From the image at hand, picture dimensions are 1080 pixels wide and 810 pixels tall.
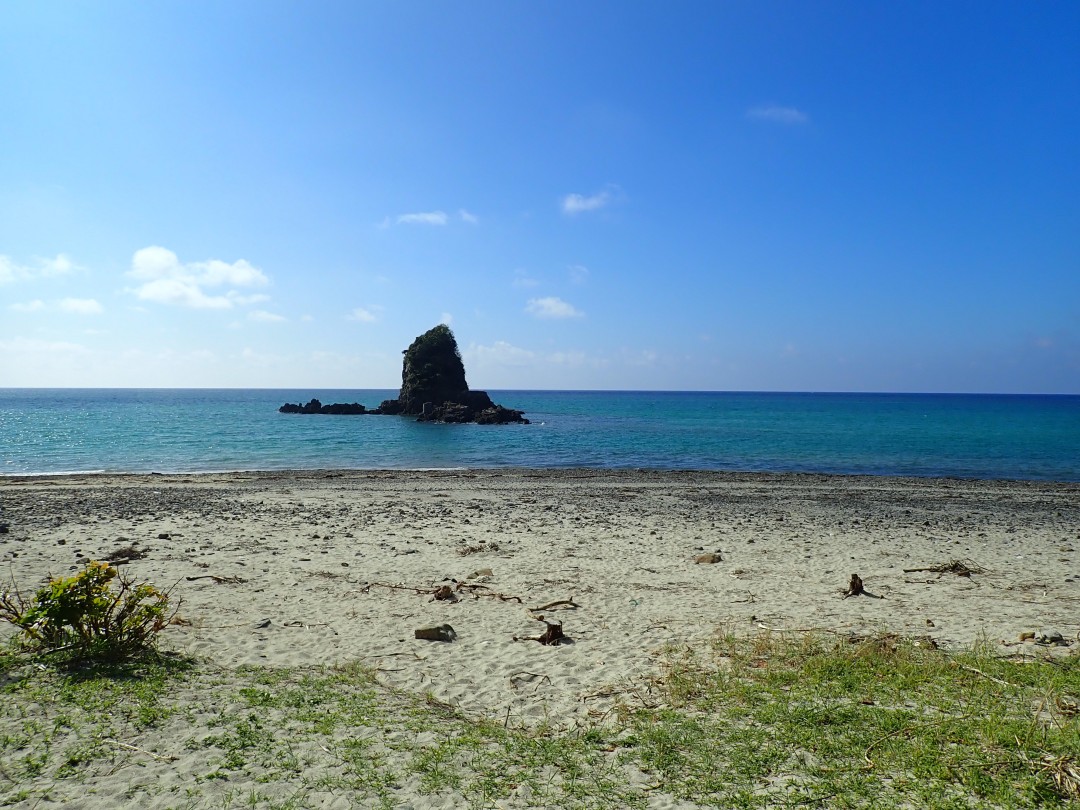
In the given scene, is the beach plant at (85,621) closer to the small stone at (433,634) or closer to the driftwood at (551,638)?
the small stone at (433,634)

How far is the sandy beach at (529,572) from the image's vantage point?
7996mm

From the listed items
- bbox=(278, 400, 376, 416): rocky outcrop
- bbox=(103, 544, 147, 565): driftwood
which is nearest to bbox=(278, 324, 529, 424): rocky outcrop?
bbox=(278, 400, 376, 416): rocky outcrop

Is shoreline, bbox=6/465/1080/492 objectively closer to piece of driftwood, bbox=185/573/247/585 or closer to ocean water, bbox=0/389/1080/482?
ocean water, bbox=0/389/1080/482

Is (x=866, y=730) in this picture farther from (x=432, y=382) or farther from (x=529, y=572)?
(x=432, y=382)

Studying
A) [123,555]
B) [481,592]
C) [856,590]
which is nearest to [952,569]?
[856,590]

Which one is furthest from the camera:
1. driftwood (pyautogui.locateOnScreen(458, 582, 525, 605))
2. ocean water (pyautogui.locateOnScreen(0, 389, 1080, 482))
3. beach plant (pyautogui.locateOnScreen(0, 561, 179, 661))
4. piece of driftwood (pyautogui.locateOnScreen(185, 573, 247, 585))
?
ocean water (pyautogui.locateOnScreen(0, 389, 1080, 482))

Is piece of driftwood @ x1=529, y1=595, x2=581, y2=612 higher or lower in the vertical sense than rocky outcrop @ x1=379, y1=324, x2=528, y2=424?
lower

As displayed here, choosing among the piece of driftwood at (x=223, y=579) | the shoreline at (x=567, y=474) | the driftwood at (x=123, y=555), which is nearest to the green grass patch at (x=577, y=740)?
the piece of driftwood at (x=223, y=579)

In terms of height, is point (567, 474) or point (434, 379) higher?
point (434, 379)

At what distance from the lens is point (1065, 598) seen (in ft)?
36.1

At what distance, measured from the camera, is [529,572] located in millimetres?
12969

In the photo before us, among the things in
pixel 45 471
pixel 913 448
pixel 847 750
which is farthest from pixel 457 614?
pixel 913 448

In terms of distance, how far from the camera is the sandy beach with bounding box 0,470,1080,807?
800 centimetres

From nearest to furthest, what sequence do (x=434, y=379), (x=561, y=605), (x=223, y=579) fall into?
(x=561, y=605), (x=223, y=579), (x=434, y=379)
